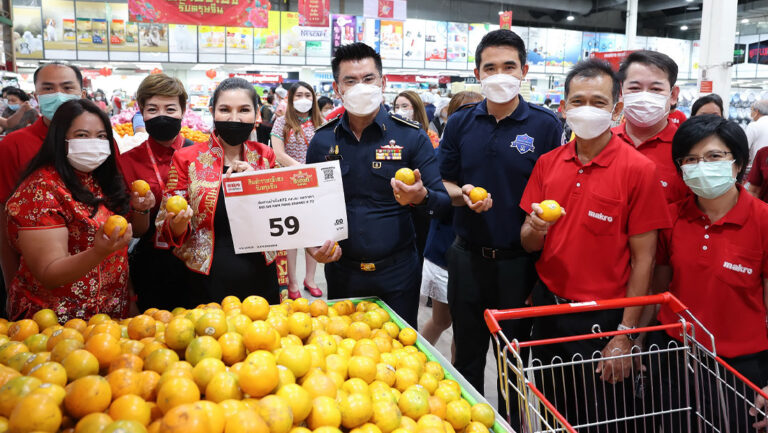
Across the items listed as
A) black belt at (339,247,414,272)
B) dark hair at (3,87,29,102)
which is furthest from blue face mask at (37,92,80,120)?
dark hair at (3,87,29,102)

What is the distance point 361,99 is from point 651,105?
1368 mm

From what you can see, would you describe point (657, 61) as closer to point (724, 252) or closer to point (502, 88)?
point (502, 88)

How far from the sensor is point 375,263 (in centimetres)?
252

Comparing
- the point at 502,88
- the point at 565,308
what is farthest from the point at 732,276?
the point at 502,88

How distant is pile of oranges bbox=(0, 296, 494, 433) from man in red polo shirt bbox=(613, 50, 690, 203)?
1.53 m

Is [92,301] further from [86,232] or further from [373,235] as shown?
[373,235]

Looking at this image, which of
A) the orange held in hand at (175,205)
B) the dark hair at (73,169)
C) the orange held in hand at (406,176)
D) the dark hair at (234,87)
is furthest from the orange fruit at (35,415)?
the dark hair at (234,87)

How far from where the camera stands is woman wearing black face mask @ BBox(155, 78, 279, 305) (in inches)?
96.0

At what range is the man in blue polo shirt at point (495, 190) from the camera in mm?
2514

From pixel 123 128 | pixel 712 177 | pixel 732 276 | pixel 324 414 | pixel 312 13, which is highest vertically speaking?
pixel 312 13

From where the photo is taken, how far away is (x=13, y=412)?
1233 millimetres

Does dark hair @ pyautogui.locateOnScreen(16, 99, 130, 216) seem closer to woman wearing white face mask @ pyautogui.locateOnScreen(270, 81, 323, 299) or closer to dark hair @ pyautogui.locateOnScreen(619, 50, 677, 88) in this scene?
dark hair @ pyautogui.locateOnScreen(619, 50, 677, 88)

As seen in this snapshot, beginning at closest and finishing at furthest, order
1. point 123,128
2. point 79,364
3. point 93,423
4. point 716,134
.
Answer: point 93,423, point 79,364, point 716,134, point 123,128

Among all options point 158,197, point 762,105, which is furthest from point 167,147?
point 762,105
